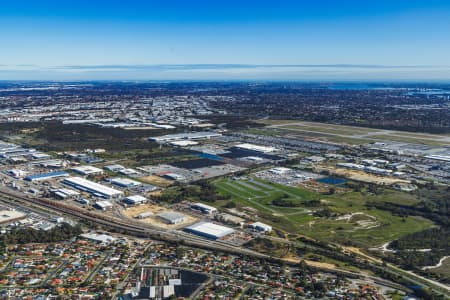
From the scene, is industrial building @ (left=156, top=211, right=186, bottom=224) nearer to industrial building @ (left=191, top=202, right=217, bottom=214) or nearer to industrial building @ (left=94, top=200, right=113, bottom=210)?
industrial building @ (left=191, top=202, right=217, bottom=214)

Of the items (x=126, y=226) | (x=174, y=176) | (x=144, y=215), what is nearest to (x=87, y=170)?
(x=174, y=176)

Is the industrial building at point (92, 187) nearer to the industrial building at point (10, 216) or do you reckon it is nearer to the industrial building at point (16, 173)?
the industrial building at point (16, 173)

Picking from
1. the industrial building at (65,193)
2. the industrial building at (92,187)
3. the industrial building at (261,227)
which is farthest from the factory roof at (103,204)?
the industrial building at (261,227)

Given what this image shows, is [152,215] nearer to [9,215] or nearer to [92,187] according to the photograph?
[92,187]

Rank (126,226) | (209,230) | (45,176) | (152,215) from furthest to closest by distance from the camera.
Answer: (45,176) < (152,215) < (126,226) < (209,230)

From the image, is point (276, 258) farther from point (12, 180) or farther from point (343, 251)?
point (12, 180)

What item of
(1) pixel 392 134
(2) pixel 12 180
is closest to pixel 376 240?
(2) pixel 12 180

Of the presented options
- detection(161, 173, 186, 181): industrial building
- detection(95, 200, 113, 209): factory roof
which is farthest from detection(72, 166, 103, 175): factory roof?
detection(95, 200, 113, 209): factory roof
